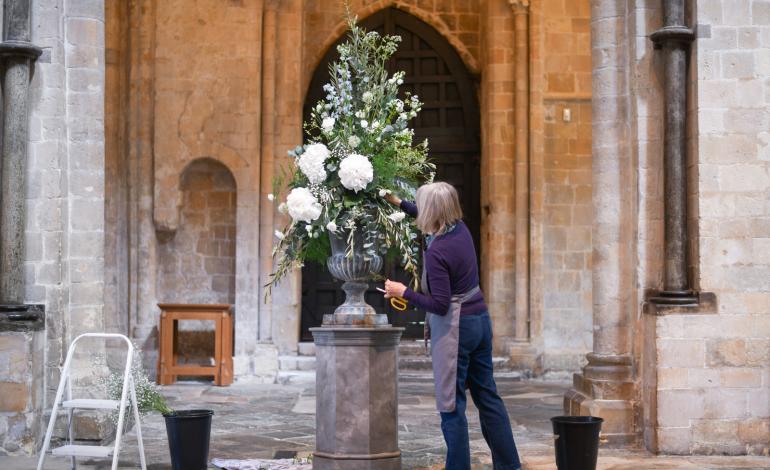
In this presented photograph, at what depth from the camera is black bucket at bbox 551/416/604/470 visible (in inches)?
212

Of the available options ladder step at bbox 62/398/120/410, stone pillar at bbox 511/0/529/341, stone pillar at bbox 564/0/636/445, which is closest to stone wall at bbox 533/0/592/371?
stone pillar at bbox 511/0/529/341

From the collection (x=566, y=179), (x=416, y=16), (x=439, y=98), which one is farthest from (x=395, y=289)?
(x=416, y=16)

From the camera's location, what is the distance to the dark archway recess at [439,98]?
40.7ft

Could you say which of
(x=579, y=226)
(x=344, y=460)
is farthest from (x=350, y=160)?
(x=579, y=226)

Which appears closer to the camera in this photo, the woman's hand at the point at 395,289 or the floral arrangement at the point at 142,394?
the woman's hand at the point at 395,289

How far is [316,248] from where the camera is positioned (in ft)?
18.7

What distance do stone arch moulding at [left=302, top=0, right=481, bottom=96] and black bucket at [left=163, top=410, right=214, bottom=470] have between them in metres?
7.31

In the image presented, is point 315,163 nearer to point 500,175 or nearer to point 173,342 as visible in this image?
point 173,342

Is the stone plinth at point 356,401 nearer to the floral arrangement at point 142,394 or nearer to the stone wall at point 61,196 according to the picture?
the floral arrangement at point 142,394

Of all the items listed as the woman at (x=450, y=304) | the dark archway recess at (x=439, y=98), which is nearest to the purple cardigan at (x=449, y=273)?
the woman at (x=450, y=304)

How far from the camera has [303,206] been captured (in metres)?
5.38

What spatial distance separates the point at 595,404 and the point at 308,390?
4.02 metres

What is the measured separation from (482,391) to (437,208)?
982 mm

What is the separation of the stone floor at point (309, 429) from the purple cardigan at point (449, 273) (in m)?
1.60
